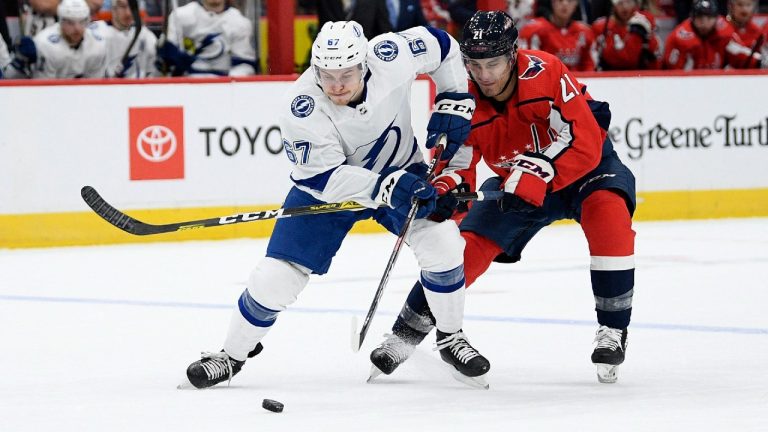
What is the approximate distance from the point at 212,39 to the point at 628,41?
8.21 feet

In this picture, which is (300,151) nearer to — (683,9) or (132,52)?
(132,52)

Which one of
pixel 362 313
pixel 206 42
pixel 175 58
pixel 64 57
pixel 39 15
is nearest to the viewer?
pixel 362 313

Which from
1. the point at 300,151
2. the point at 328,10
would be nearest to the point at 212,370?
the point at 300,151

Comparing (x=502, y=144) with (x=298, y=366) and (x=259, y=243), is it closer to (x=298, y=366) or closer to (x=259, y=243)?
(x=298, y=366)

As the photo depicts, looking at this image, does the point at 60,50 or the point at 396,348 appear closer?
the point at 396,348

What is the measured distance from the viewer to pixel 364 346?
457 cm

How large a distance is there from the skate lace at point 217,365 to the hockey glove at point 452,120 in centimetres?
82

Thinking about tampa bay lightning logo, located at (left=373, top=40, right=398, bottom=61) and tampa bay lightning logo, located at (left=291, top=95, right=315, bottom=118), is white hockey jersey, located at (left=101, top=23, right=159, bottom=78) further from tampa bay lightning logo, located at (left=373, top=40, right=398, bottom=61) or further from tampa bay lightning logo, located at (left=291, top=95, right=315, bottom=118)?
tampa bay lightning logo, located at (left=291, top=95, right=315, bottom=118)

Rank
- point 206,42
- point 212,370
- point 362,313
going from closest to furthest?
→ 1. point 212,370
2. point 362,313
3. point 206,42

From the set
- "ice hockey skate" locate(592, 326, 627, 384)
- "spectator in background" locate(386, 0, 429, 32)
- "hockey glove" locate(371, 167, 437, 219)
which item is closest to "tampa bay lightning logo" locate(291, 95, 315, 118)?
"hockey glove" locate(371, 167, 437, 219)

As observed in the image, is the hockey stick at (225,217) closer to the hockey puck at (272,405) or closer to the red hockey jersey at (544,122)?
the red hockey jersey at (544,122)

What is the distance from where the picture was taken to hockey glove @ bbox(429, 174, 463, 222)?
3.84 m

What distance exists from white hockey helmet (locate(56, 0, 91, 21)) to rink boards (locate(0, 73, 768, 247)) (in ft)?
1.35

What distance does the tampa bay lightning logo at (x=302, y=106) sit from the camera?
3721 mm
